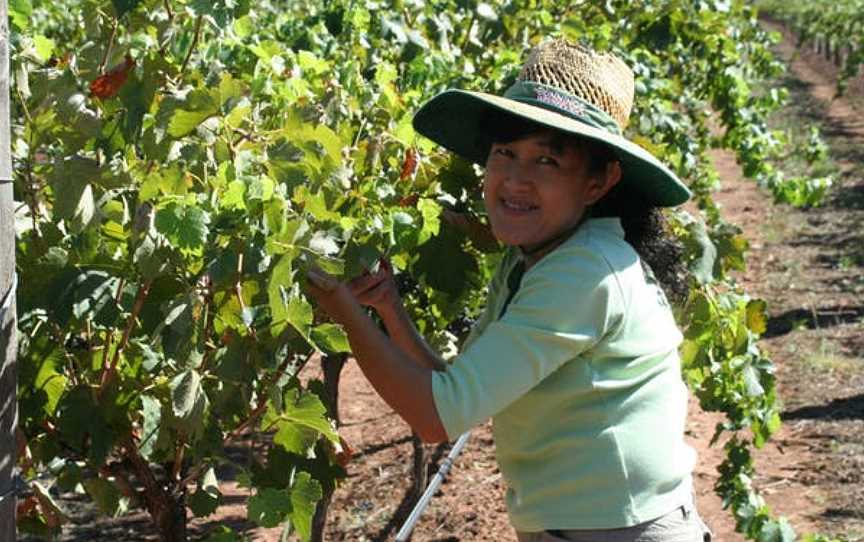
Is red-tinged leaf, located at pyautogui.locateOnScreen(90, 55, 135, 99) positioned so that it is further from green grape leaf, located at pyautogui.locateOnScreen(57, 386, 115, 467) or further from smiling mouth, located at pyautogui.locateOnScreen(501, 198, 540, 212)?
smiling mouth, located at pyautogui.locateOnScreen(501, 198, 540, 212)

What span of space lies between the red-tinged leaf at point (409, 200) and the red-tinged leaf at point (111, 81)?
1.91ft

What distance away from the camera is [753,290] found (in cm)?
943

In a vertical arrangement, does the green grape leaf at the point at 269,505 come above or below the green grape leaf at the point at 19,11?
below

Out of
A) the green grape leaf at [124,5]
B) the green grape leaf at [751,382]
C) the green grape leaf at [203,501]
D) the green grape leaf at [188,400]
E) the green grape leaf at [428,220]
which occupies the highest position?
the green grape leaf at [124,5]

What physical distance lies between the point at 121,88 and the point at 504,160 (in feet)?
2.16

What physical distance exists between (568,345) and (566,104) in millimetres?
384

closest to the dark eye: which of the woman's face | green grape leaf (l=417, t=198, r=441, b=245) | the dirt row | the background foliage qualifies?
the woman's face

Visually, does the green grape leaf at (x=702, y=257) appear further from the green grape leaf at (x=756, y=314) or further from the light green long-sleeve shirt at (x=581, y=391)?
the light green long-sleeve shirt at (x=581, y=391)

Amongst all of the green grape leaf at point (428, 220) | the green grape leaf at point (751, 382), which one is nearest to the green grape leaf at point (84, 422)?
the green grape leaf at point (428, 220)

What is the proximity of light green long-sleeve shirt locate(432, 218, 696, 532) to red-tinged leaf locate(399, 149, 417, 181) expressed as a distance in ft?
2.11

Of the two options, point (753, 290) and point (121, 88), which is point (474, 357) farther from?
point (753, 290)

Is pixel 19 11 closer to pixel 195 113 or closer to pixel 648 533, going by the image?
pixel 195 113

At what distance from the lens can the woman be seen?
206cm

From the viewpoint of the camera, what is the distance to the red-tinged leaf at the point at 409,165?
285cm
